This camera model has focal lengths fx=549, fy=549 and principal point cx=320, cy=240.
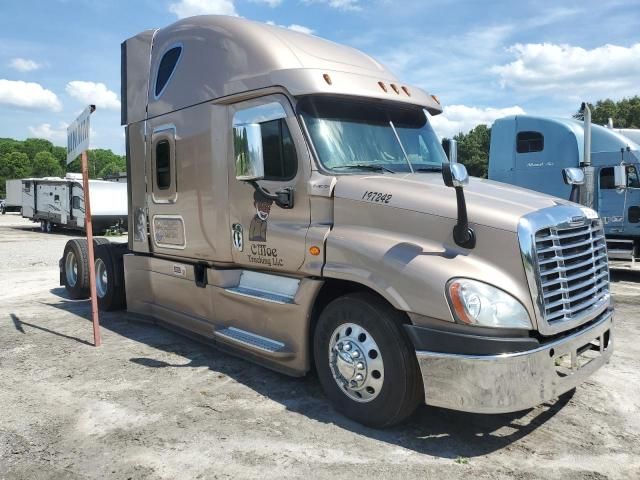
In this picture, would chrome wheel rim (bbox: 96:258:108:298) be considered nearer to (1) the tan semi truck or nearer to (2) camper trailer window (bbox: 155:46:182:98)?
(1) the tan semi truck

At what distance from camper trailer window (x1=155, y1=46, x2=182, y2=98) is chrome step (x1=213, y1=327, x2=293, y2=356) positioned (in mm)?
2954

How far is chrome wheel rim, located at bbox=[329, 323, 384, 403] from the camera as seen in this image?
154 inches

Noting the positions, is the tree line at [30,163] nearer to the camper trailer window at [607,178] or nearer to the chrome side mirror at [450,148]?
the camper trailer window at [607,178]

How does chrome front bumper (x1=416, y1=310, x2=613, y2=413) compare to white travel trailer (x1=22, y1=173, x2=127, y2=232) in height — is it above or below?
below

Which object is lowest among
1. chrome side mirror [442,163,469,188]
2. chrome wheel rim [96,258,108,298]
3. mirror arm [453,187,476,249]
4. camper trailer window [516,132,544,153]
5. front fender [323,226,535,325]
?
chrome wheel rim [96,258,108,298]

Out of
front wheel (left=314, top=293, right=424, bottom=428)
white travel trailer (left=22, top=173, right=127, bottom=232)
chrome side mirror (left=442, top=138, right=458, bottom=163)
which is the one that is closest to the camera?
front wheel (left=314, top=293, right=424, bottom=428)

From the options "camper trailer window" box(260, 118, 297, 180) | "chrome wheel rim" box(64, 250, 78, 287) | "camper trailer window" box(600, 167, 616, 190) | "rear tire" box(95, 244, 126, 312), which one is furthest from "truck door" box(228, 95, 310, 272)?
"camper trailer window" box(600, 167, 616, 190)

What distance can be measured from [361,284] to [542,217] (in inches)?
52.4

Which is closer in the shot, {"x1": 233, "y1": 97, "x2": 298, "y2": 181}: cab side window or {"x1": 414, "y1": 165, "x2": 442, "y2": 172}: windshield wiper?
{"x1": 233, "y1": 97, "x2": 298, "y2": 181}: cab side window

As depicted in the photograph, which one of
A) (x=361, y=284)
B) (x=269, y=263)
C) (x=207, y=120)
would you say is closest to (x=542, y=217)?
(x=361, y=284)

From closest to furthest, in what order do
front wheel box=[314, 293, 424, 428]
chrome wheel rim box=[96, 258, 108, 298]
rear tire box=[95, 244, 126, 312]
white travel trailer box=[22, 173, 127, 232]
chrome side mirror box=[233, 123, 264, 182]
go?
1. front wheel box=[314, 293, 424, 428]
2. chrome side mirror box=[233, 123, 264, 182]
3. rear tire box=[95, 244, 126, 312]
4. chrome wheel rim box=[96, 258, 108, 298]
5. white travel trailer box=[22, 173, 127, 232]

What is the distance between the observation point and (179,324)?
618 centimetres

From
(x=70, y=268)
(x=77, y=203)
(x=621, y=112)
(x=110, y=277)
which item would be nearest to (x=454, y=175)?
(x=110, y=277)

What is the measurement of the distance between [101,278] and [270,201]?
459 cm
